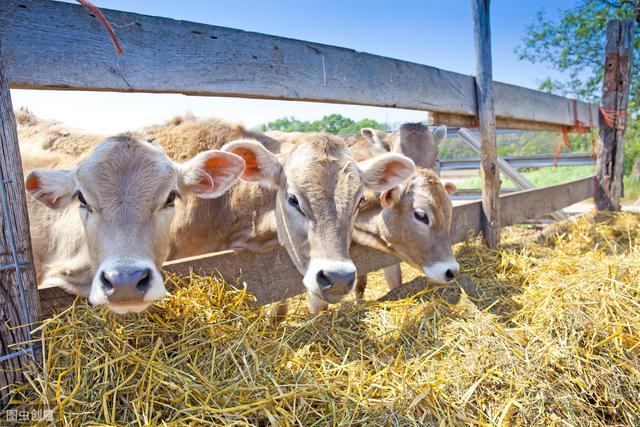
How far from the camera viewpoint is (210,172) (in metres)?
2.91

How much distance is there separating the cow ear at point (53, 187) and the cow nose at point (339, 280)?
1.57 metres

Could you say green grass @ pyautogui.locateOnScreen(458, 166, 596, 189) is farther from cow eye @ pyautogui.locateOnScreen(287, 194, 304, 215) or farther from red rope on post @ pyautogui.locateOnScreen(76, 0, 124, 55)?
red rope on post @ pyautogui.locateOnScreen(76, 0, 124, 55)

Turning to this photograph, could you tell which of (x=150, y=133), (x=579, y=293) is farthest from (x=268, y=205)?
(x=579, y=293)

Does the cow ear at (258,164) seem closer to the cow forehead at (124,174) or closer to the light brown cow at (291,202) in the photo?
the light brown cow at (291,202)

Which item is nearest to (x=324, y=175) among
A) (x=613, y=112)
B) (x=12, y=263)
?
(x=12, y=263)

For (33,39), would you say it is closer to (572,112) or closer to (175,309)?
(175,309)

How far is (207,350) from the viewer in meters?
2.38

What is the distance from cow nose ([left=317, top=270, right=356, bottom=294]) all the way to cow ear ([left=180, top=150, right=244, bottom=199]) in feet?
2.86

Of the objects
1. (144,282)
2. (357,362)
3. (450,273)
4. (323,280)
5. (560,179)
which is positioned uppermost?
(144,282)

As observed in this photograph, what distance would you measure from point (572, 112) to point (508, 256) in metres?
4.37

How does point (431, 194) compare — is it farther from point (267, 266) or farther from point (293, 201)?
point (267, 266)

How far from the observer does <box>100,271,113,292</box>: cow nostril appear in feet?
6.83

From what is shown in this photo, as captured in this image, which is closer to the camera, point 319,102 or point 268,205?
point 319,102

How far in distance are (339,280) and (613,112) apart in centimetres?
745
